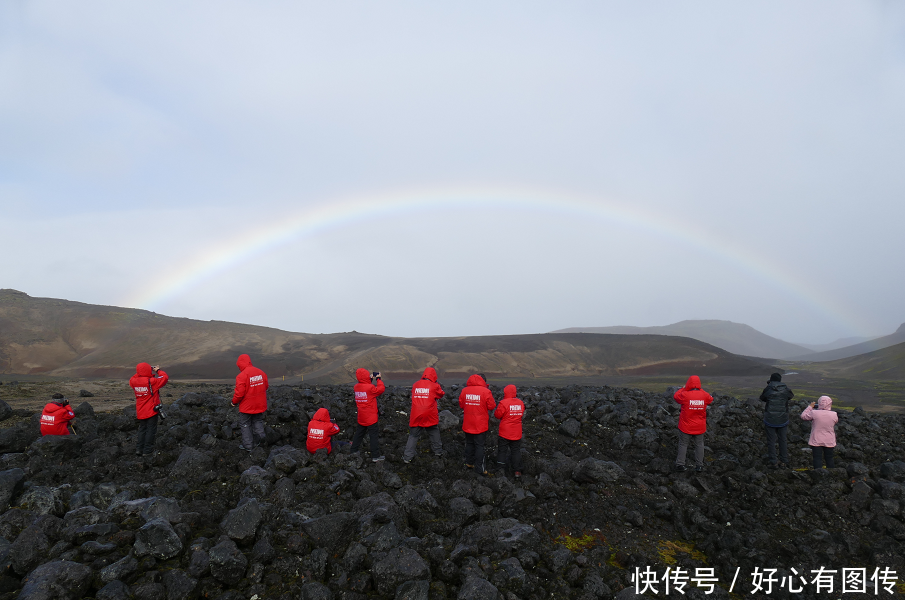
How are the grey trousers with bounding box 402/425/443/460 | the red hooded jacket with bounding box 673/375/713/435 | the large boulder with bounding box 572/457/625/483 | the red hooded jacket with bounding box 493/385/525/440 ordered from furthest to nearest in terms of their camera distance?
1. the grey trousers with bounding box 402/425/443/460
2. the red hooded jacket with bounding box 673/375/713/435
3. the red hooded jacket with bounding box 493/385/525/440
4. the large boulder with bounding box 572/457/625/483


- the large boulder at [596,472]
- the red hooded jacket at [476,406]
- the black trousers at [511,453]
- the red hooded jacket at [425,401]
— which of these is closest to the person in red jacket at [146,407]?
the red hooded jacket at [425,401]

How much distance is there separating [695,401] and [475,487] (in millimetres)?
5291

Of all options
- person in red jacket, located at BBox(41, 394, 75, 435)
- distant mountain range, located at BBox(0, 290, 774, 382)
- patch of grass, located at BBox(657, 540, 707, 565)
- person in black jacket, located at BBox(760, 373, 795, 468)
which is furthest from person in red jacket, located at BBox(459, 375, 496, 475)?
distant mountain range, located at BBox(0, 290, 774, 382)

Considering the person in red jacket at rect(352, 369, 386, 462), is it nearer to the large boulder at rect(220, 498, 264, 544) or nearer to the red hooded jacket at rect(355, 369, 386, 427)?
the red hooded jacket at rect(355, 369, 386, 427)

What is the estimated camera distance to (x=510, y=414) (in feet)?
30.3

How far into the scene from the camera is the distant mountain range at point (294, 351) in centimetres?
5988

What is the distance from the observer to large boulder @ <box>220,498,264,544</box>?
5.56 m

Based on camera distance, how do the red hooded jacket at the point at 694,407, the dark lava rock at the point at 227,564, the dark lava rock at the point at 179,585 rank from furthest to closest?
the red hooded jacket at the point at 694,407 < the dark lava rock at the point at 227,564 < the dark lava rock at the point at 179,585

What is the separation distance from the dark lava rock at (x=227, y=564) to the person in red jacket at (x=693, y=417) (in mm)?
8561

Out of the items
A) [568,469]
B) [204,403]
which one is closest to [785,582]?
[568,469]

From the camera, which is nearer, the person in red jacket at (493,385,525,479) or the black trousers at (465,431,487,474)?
the person in red jacket at (493,385,525,479)

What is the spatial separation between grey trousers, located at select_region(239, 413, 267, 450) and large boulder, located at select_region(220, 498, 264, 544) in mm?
4453

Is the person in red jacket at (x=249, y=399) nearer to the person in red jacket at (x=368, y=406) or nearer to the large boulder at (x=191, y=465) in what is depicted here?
the large boulder at (x=191, y=465)

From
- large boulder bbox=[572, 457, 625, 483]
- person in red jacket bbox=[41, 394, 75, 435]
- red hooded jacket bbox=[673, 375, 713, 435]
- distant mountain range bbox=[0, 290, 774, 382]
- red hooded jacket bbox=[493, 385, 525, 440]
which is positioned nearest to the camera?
large boulder bbox=[572, 457, 625, 483]
